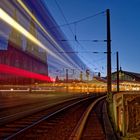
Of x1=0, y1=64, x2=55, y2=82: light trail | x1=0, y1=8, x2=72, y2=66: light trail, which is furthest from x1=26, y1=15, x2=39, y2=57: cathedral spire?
x1=0, y1=64, x2=55, y2=82: light trail

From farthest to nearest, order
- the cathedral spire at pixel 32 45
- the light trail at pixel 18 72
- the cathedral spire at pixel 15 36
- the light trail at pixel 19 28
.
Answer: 1. the light trail at pixel 18 72
2. the cathedral spire at pixel 32 45
3. the cathedral spire at pixel 15 36
4. the light trail at pixel 19 28

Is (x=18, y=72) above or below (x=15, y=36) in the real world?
below

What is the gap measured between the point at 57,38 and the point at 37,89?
3446 centimetres

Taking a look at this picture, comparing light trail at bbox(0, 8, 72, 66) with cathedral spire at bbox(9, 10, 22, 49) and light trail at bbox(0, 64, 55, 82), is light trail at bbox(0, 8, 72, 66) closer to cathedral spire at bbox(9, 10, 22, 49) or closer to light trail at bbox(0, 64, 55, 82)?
cathedral spire at bbox(9, 10, 22, 49)

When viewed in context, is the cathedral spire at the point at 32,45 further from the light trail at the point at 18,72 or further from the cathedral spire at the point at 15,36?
the light trail at the point at 18,72

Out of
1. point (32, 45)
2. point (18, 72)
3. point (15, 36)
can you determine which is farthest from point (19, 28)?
point (18, 72)

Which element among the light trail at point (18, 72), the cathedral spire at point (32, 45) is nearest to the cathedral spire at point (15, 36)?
the cathedral spire at point (32, 45)

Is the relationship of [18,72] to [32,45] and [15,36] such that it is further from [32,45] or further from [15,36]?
[15,36]

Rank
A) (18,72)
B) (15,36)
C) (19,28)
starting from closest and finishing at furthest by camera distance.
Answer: (19,28) → (15,36) → (18,72)

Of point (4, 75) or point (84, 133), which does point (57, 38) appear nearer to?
point (4, 75)

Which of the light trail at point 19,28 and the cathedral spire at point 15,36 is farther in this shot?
the cathedral spire at point 15,36

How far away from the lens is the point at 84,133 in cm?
1384

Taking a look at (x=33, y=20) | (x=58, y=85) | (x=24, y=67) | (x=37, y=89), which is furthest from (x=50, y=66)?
(x=58, y=85)

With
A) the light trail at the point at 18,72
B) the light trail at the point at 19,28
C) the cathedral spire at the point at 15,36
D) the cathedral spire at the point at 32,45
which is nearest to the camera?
the light trail at the point at 19,28
